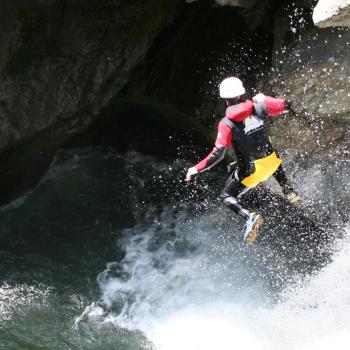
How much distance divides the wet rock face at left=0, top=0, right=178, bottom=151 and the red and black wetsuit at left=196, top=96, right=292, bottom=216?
244cm

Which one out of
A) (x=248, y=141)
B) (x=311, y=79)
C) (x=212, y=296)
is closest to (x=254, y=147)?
(x=248, y=141)

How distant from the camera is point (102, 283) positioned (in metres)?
8.44

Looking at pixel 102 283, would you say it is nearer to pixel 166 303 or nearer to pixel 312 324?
pixel 166 303

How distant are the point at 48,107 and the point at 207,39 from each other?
9.60ft

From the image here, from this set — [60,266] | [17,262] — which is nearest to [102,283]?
[60,266]

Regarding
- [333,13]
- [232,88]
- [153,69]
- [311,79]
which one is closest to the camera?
[333,13]

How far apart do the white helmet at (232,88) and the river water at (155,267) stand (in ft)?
7.73

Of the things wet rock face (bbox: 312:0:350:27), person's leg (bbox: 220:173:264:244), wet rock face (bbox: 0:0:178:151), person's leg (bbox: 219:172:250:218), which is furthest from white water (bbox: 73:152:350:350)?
wet rock face (bbox: 312:0:350:27)

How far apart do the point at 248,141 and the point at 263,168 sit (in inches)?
17.0

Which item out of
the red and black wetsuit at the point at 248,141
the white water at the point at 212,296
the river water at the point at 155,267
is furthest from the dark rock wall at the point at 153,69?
the white water at the point at 212,296

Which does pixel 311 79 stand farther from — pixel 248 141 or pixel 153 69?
pixel 153 69

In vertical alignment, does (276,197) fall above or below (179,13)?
below

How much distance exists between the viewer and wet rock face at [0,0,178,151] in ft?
23.8

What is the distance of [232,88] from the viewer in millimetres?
6410
